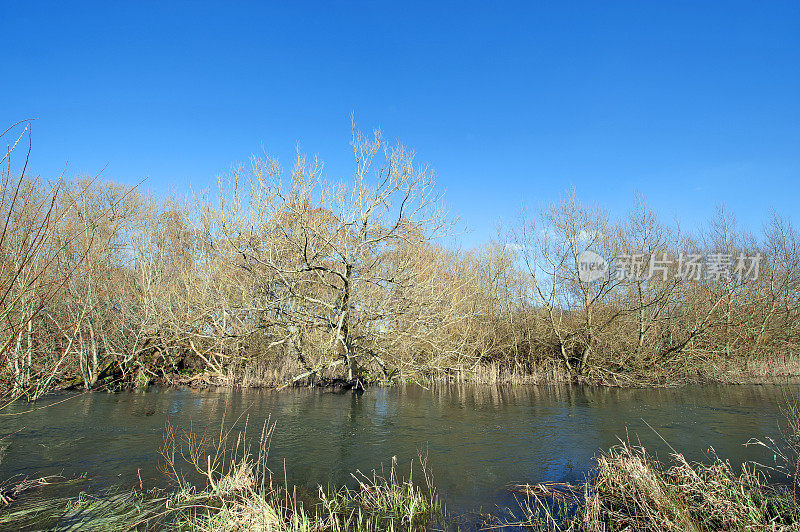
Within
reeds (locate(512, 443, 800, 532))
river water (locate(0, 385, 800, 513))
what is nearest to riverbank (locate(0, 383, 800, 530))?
river water (locate(0, 385, 800, 513))

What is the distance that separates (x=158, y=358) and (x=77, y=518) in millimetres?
16907

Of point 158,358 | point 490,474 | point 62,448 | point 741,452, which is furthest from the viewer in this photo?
point 158,358

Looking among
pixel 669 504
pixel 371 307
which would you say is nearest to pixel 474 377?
pixel 371 307

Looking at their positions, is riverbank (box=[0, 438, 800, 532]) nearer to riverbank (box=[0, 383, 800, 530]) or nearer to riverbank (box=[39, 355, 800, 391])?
riverbank (box=[0, 383, 800, 530])

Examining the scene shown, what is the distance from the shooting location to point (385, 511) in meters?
5.38

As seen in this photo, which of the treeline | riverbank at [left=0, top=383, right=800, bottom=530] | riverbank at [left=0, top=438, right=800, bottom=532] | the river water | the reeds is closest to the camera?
the reeds

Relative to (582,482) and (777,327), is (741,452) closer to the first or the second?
(582,482)

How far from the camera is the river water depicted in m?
7.06

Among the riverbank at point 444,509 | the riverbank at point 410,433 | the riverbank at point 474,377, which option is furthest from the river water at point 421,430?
the riverbank at point 474,377

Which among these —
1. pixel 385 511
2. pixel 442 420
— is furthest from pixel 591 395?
pixel 385 511

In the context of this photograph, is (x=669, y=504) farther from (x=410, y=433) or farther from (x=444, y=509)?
(x=410, y=433)

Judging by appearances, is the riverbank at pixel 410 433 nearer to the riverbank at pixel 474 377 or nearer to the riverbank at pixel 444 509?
the riverbank at pixel 444 509

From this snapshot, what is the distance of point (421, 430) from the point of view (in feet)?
33.6

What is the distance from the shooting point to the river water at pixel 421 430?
706 cm
